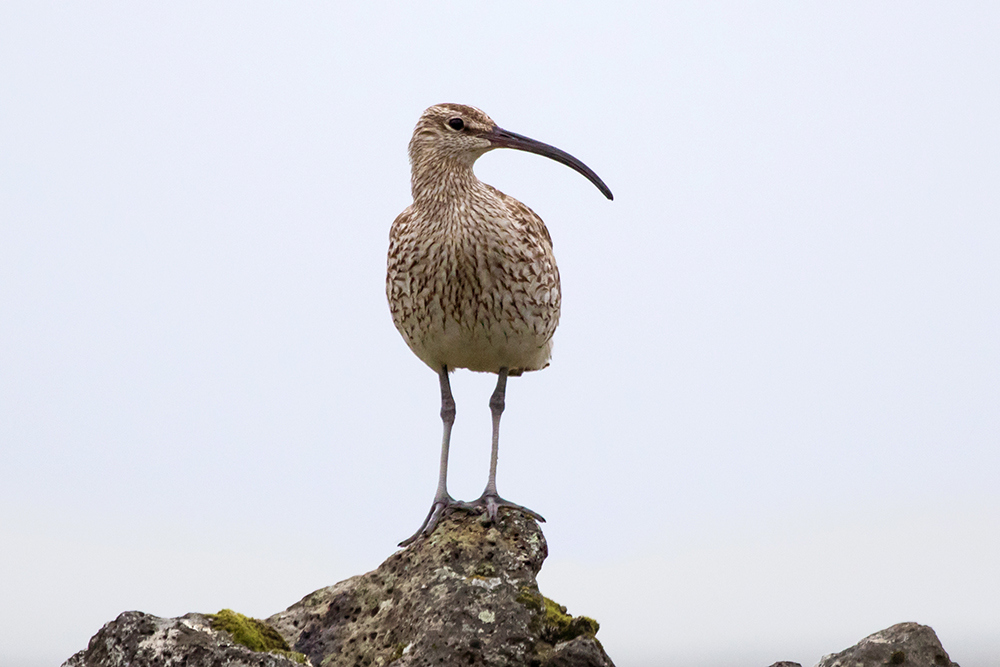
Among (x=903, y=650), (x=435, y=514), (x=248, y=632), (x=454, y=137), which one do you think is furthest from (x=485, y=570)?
(x=454, y=137)

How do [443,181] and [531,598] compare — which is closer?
[531,598]

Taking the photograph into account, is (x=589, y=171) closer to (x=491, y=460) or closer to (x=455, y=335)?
(x=455, y=335)

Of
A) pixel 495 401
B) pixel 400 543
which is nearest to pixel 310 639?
pixel 400 543

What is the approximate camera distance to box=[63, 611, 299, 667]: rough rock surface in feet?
23.4

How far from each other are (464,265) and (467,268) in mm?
36

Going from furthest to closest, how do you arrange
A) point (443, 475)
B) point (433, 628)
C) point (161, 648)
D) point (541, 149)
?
1. point (541, 149)
2. point (443, 475)
3. point (433, 628)
4. point (161, 648)

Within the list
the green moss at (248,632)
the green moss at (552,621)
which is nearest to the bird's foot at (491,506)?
the green moss at (552,621)

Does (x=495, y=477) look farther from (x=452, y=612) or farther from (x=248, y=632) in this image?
(x=248, y=632)

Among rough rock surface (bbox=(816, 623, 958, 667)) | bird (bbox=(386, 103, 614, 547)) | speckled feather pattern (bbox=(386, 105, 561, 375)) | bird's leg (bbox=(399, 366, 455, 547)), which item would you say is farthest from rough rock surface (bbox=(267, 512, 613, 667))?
rough rock surface (bbox=(816, 623, 958, 667))

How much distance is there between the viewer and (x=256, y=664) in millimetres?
7172

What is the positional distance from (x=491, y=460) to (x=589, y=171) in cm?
288

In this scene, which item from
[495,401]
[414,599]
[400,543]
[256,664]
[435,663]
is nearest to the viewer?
[256,664]

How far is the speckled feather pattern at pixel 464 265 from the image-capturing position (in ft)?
30.6

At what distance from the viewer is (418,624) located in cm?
815
